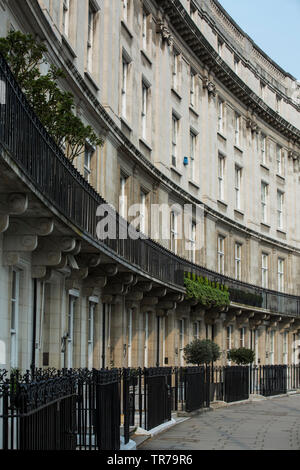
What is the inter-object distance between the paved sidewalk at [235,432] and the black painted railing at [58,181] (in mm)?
4385

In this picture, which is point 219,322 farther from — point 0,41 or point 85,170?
point 0,41

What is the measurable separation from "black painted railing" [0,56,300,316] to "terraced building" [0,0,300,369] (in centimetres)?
5

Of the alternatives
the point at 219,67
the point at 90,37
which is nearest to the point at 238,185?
the point at 219,67

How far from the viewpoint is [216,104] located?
42.1 metres

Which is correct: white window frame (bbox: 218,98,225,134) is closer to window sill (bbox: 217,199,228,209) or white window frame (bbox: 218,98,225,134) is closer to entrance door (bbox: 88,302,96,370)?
window sill (bbox: 217,199,228,209)

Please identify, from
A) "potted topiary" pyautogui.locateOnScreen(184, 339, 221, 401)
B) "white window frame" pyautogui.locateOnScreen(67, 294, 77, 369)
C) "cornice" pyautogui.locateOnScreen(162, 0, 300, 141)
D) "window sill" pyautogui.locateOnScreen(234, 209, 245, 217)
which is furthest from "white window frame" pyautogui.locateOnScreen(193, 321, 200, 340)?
"white window frame" pyautogui.locateOnScreen(67, 294, 77, 369)

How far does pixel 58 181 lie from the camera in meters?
16.2

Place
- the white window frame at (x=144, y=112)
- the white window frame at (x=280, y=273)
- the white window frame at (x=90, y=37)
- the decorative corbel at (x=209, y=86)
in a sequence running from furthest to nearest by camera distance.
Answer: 1. the white window frame at (x=280, y=273)
2. the decorative corbel at (x=209, y=86)
3. the white window frame at (x=144, y=112)
4. the white window frame at (x=90, y=37)

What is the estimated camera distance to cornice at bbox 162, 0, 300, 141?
3562cm

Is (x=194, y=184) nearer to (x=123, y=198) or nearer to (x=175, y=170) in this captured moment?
(x=175, y=170)

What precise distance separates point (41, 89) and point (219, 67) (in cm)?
2676

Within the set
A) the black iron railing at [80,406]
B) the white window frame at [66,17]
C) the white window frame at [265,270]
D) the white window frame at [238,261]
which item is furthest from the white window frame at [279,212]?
the white window frame at [66,17]

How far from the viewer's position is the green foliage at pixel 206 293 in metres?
33.2

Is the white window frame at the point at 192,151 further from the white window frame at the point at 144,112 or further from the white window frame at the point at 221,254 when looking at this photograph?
the white window frame at the point at 144,112
